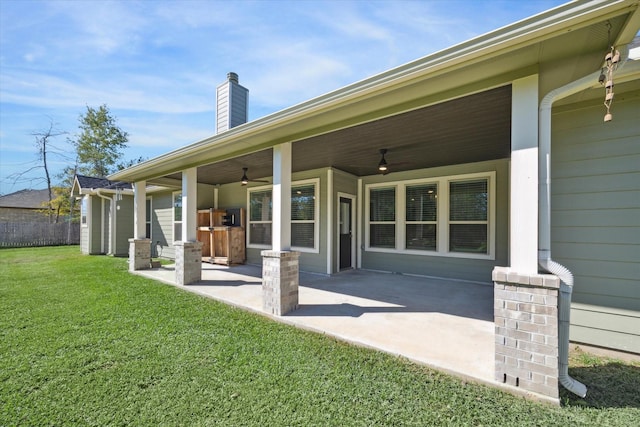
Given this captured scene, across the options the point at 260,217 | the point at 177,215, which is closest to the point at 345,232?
the point at 260,217

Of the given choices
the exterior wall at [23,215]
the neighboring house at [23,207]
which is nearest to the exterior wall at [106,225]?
the neighboring house at [23,207]

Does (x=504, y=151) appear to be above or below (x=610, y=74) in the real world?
above

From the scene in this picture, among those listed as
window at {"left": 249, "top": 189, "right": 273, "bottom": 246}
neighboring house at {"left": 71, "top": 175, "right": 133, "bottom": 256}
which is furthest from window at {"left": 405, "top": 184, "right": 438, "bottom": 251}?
neighboring house at {"left": 71, "top": 175, "right": 133, "bottom": 256}

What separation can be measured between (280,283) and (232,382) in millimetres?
1563

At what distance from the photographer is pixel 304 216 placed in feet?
23.2

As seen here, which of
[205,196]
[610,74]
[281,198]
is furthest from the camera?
[205,196]

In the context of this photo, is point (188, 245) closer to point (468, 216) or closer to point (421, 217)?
point (421, 217)

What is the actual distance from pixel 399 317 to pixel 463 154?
326 cm

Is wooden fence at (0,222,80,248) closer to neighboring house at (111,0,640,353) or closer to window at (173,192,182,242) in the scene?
window at (173,192,182,242)

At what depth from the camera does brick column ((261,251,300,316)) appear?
376 cm

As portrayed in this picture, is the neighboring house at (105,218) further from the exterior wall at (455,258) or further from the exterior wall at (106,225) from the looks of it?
the exterior wall at (455,258)

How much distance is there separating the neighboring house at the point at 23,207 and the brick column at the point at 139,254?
710 inches

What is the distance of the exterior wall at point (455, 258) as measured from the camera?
5406mm

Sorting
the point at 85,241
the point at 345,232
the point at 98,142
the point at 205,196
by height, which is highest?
the point at 98,142
